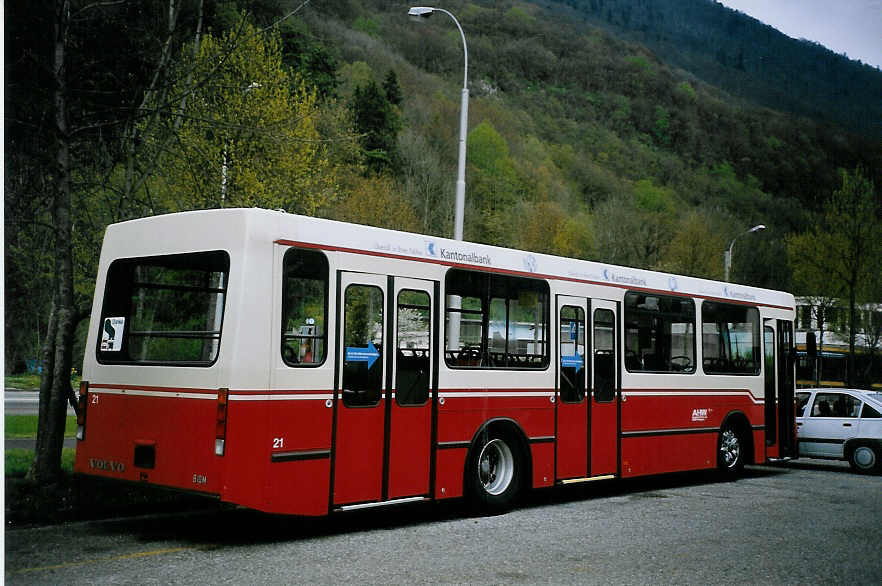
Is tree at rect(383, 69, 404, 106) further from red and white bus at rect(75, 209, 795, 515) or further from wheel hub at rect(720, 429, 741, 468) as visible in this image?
red and white bus at rect(75, 209, 795, 515)

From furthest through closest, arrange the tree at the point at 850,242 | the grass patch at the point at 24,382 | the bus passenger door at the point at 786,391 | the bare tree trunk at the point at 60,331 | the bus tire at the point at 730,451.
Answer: the tree at the point at 850,242
the grass patch at the point at 24,382
the bus passenger door at the point at 786,391
the bus tire at the point at 730,451
the bare tree trunk at the point at 60,331

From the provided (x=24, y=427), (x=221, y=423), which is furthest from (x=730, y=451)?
(x=24, y=427)

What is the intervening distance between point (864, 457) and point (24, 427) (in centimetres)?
1638

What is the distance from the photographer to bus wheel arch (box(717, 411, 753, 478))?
1480cm

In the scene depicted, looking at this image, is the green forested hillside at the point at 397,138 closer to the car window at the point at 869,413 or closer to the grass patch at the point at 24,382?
the car window at the point at 869,413

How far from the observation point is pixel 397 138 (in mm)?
70312

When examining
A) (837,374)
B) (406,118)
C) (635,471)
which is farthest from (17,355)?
(406,118)

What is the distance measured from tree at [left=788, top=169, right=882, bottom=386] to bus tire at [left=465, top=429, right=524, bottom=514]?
3115 cm

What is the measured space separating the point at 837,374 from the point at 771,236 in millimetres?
17260

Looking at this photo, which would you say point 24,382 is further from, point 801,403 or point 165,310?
point 165,310

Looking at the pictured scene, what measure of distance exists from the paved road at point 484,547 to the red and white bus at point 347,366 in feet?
1.61

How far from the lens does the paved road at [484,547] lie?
735 centimetres

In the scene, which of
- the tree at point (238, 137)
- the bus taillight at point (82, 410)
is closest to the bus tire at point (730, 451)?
the tree at point (238, 137)

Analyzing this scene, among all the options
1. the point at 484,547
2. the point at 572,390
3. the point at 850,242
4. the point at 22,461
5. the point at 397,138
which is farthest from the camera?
the point at 397,138
